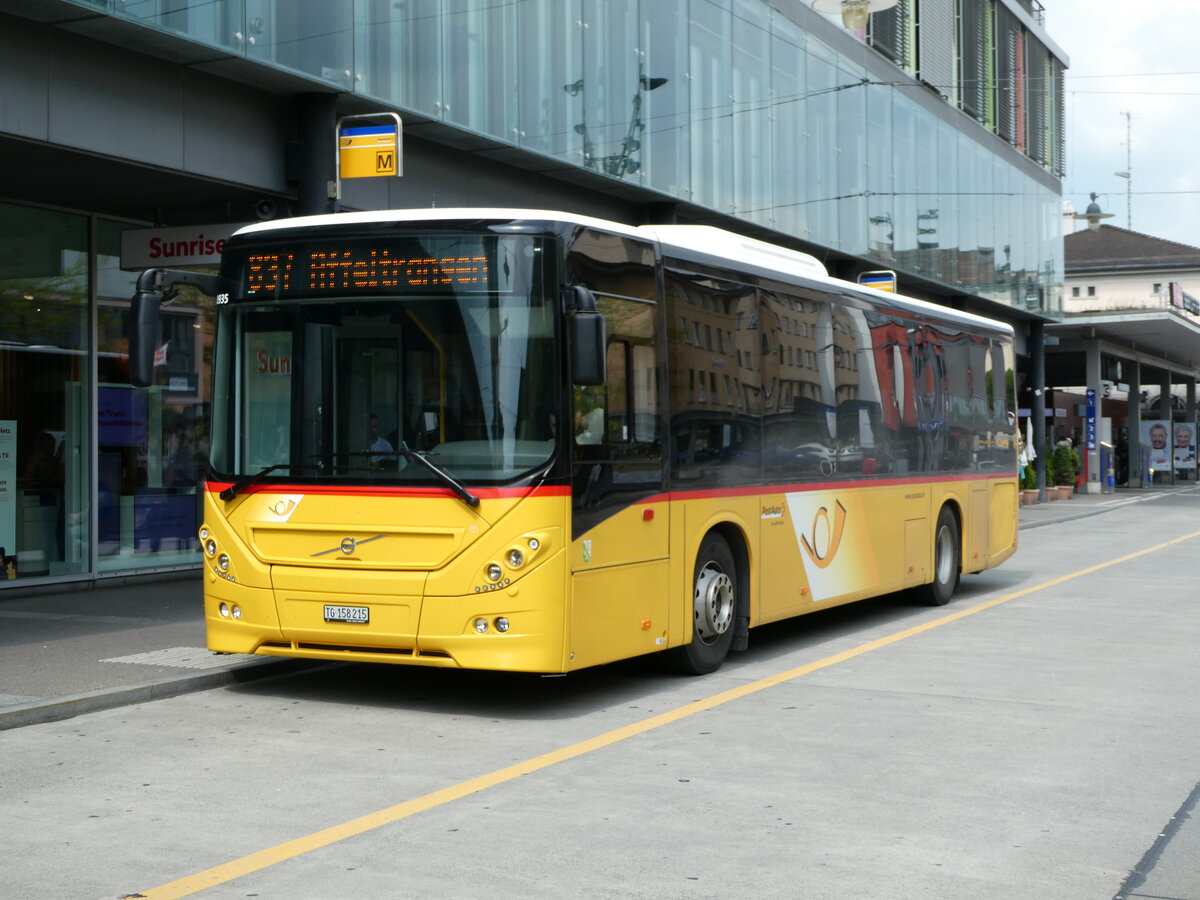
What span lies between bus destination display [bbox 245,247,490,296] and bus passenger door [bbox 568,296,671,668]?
3.00ft

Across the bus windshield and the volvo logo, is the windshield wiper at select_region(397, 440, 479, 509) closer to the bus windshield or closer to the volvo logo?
the bus windshield

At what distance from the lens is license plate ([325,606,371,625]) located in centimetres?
897

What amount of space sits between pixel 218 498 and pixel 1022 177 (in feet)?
124

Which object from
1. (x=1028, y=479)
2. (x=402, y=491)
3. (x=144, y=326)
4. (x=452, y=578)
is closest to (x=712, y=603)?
(x=452, y=578)

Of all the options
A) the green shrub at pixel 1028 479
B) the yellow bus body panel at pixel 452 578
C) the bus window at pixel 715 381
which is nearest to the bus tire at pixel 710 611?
the yellow bus body panel at pixel 452 578

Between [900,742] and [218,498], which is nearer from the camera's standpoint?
[900,742]

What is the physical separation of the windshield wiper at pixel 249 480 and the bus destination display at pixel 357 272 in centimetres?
105

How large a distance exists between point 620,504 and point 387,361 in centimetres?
166

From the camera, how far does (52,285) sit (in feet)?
53.0

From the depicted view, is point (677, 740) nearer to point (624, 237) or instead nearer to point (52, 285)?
point (624, 237)

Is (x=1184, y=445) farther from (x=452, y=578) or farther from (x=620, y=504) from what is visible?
(x=452, y=578)

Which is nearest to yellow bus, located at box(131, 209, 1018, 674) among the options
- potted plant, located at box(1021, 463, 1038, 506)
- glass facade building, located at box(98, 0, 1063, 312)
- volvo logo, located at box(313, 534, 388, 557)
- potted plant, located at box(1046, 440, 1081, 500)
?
volvo logo, located at box(313, 534, 388, 557)

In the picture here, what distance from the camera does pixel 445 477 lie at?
8.74 m

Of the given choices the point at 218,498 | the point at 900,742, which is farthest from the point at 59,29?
the point at 900,742
